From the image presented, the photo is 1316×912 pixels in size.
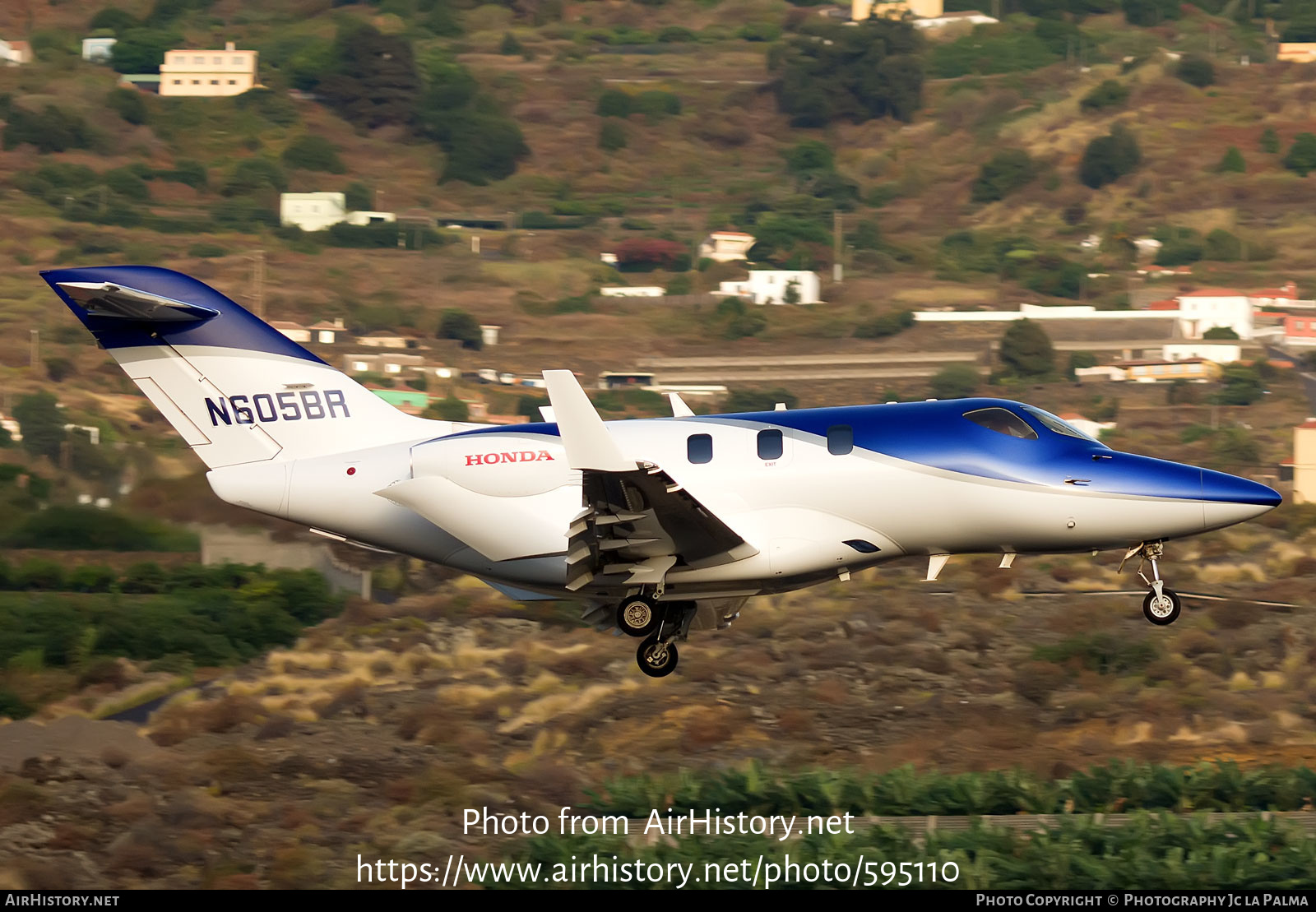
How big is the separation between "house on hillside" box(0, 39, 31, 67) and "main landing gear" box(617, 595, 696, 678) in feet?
510

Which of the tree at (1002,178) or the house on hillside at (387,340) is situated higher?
the tree at (1002,178)

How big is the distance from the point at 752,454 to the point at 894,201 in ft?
427

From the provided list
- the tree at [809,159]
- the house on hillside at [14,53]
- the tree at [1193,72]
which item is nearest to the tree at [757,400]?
the tree at [809,159]

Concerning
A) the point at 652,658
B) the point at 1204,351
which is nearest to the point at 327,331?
the point at 1204,351

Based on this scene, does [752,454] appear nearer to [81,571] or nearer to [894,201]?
[81,571]

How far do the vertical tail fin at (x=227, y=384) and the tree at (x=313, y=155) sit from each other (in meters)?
127

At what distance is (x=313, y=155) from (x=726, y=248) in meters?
40.3

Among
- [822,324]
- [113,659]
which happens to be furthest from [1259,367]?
[113,659]

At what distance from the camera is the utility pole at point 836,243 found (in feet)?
422

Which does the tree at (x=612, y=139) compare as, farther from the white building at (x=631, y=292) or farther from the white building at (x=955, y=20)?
the white building at (x=955, y=20)

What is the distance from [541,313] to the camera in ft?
377

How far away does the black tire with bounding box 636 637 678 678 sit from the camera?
22.1m

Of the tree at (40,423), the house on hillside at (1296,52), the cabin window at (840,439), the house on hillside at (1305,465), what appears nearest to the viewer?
the cabin window at (840,439)

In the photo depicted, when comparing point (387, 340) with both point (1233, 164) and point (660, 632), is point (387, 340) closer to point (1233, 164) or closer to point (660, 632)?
point (1233, 164)
